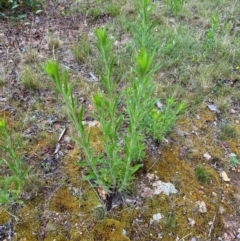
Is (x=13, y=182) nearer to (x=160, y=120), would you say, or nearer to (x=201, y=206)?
(x=160, y=120)

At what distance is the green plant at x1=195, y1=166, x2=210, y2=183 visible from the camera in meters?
2.48

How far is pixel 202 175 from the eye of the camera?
2484 mm

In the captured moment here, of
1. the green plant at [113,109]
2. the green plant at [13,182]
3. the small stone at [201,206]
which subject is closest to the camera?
the green plant at [113,109]

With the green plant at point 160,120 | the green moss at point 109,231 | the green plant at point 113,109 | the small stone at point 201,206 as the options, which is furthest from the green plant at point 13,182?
the small stone at point 201,206

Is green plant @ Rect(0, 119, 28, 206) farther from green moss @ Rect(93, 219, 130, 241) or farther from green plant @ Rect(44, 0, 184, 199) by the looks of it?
green moss @ Rect(93, 219, 130, 241)

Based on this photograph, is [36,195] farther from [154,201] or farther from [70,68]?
[70,68]

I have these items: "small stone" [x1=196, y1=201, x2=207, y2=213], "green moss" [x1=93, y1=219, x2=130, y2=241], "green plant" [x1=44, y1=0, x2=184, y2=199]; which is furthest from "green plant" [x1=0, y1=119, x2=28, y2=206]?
"small stone" [x1=196, y1=201, x2=207, y2=213]

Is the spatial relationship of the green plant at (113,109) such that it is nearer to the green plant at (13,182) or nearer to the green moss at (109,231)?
the green moss at (109,231)

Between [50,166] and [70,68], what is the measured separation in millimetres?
1403

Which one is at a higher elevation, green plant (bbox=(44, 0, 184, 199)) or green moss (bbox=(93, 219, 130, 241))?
green plant (bbox=(44, 0, 184, 199))

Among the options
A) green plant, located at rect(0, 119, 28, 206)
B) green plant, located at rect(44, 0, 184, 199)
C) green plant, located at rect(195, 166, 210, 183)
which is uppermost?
green plant, located at rect(44, 0, 184, 199)

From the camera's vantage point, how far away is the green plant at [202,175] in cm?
248

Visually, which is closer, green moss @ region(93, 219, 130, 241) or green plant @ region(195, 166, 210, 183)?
green moss @ region(93, 219, 130, 241)

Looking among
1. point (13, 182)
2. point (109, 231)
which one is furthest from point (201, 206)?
point (13, 182)
